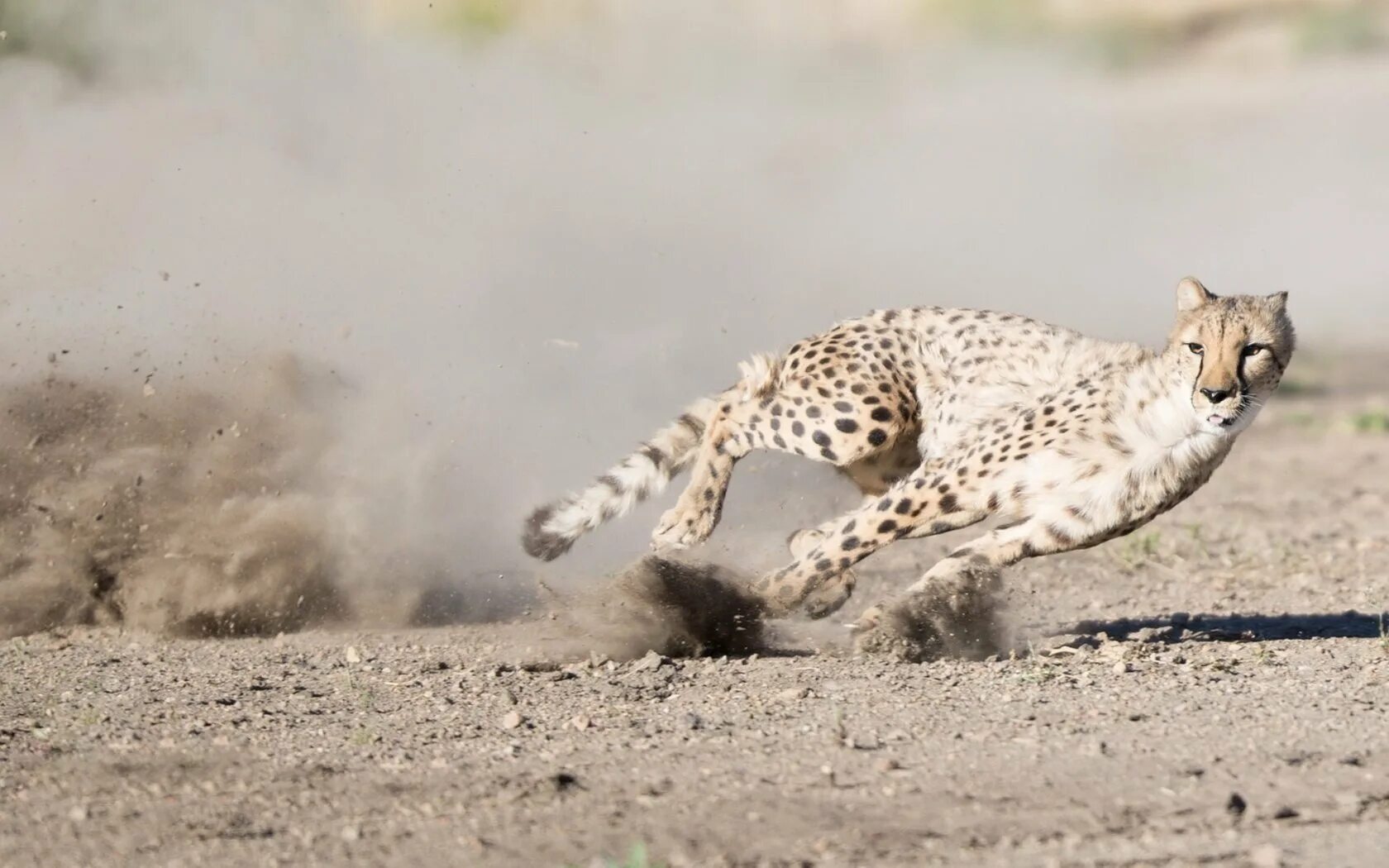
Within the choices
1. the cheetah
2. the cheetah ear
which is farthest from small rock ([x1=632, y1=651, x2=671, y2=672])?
the cheetah ear

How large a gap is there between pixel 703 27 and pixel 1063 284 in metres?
5.29

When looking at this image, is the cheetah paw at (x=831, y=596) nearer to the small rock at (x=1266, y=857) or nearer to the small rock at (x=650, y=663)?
the small rock at (x=650, y=663)

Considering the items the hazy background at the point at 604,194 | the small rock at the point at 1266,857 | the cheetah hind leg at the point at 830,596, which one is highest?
the hazy background at the point at 604,194

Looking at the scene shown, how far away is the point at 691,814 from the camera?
3.67 metres

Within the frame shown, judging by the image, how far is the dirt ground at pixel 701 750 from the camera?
3.55 metres

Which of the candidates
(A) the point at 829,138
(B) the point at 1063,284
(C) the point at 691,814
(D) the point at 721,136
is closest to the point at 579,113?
(D) the point at 721,136

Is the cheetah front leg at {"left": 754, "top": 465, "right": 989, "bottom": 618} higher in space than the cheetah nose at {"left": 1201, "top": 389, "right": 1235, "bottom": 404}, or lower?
lower

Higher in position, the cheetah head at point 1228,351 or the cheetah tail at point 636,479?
the cheetah head at point 1228,351

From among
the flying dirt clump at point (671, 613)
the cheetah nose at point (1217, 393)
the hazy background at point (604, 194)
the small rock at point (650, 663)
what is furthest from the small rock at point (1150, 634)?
the small rock at point (650, 663)

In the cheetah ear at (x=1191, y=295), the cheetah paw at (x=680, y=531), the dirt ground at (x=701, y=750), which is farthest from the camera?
the cheetah paw at (x=680, y=531)

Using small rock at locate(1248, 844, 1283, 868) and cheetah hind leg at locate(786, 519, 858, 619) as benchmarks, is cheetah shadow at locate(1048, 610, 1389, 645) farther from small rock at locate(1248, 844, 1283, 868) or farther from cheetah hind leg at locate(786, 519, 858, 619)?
small rock at locate(1248, 844, 1283, 868)

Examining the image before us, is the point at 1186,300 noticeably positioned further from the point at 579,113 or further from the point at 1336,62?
the point at 1336,62

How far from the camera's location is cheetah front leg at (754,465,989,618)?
18.3 ft

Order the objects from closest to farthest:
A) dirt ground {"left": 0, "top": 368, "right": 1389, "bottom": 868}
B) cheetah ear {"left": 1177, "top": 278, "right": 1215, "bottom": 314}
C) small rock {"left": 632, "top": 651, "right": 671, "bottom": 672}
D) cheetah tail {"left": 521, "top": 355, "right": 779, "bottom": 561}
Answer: dirt ground {"left": 0, "top": 368, "right": 1389, "bottom": 868}
small rock {"left": 632, "top": 651, "right": 671, "bottom": 672}
cheetah ear {"left": 1177, "top": 278, "right": 1215, "bottom": 314}
cheetah tail {"left": 521, "top": 355, "right": 779, "bottom": 561}
